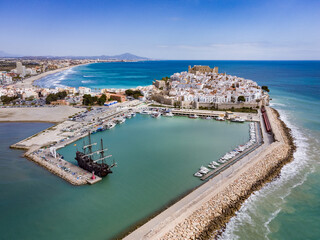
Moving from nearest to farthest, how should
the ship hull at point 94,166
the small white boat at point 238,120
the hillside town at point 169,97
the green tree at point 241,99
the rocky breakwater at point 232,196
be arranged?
1. the rocky breakwater at point 232,196
2. the ship hull at point 94,166
3. the small white boat at point 238,120
4. the green tree at point 241,99
5. the hillside town at point 169,97

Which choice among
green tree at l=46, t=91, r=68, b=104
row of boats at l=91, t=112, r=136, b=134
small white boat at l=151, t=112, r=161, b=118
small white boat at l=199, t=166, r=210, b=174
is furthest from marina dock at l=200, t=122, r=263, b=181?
green tree at l=46, t=91, r=68, b=104

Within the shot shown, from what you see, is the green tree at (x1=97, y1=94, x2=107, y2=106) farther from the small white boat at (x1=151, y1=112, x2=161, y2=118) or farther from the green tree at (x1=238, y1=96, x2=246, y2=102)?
the green tree at (x1=238, y1=96, x2=246, y2=102)

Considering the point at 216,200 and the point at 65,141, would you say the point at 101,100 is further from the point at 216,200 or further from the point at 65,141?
the point at 216,200

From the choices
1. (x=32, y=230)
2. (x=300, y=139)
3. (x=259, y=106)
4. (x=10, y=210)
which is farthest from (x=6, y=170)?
(x=259, y=106)

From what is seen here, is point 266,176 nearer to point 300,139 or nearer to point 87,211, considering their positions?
point 300,139

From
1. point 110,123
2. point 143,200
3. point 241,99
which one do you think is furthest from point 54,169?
point 241,99

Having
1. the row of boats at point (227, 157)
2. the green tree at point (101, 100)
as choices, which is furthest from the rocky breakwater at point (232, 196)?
the green tree at point (101, 100)

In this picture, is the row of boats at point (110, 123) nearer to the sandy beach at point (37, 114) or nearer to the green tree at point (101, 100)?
the sandy beach at point (37, 114)
